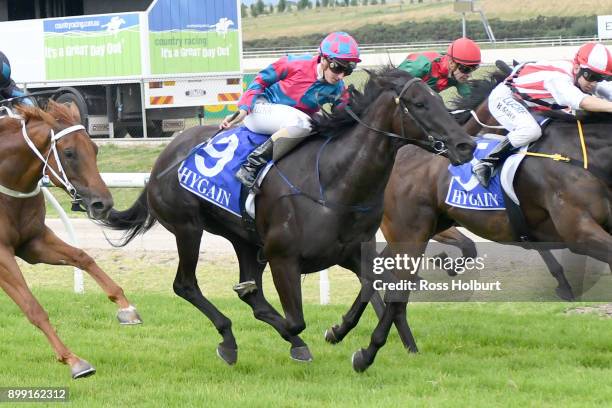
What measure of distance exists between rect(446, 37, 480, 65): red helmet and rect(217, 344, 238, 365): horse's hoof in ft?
8.68

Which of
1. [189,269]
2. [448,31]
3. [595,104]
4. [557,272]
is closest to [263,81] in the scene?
[189,269]

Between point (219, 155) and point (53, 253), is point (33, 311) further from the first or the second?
point (219, 155)

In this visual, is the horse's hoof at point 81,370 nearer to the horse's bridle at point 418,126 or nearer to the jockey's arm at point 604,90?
the horse's bridle at point 418,126

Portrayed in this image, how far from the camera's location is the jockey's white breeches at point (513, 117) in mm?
7121

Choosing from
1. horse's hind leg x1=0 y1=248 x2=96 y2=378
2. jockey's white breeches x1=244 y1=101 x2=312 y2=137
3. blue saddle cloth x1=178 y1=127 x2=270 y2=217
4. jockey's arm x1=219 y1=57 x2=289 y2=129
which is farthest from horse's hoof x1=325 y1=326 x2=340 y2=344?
horse's hind leg x1=0 y1=248 x2=96 y2=378

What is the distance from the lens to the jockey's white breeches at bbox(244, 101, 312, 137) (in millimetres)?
6676

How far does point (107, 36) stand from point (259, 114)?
12164 mm

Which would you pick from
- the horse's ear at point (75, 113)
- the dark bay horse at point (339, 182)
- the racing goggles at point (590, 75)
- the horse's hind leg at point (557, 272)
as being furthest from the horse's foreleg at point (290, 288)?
the horse's hind leg at point (557, 272)

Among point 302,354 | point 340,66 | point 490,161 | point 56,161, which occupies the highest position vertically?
point 340,66

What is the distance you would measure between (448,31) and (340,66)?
40768 millimetres

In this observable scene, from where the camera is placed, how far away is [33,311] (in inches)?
241

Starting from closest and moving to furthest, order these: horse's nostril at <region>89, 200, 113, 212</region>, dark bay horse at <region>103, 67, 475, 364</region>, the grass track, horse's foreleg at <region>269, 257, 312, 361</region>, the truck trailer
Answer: the grass track → horse's nostril at <region>89, 200, 113, 212</region> → dark bay horse at <region>103, 67, 475, 364</region> → horse's foreleg at <region>269, 257, 312, 361</region> → the truck trailer

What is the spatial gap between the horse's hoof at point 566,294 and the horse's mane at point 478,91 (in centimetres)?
148

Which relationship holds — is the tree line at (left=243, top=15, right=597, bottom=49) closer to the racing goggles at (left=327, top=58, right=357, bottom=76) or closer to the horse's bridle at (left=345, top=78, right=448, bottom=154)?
the racing goggles at (left=327, top=58, right=357, bottom=76)
